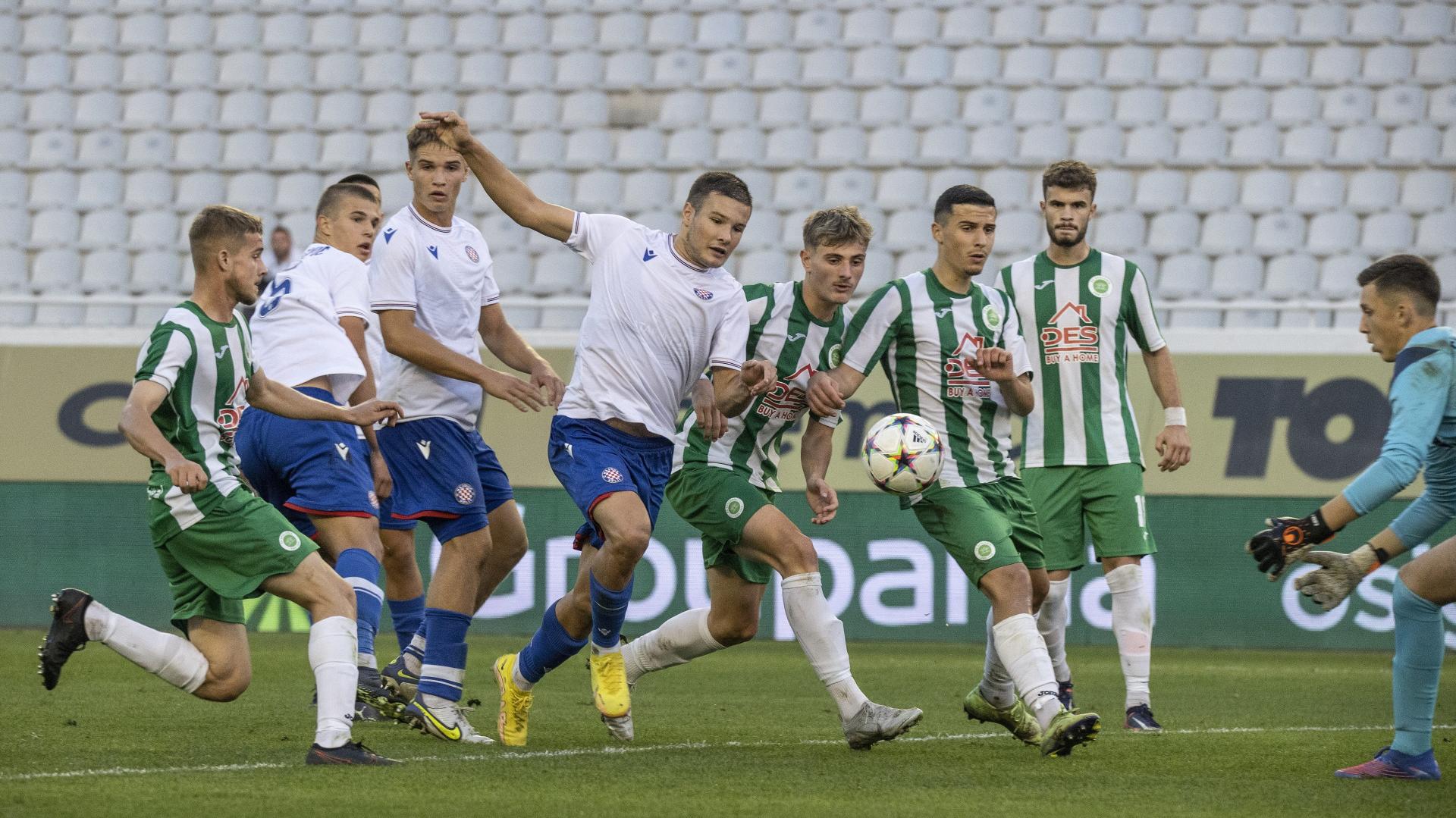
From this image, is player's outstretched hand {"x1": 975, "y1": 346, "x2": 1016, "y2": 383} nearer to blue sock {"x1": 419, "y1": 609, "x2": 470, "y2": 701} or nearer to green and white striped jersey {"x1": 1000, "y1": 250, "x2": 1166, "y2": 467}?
green and white striped jersey {"x1": 1000, "y1": 250, "x2": 1166, "y2": 467}

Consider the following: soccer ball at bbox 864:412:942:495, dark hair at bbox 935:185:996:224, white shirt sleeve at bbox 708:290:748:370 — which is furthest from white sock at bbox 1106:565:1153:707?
white shirt sleeve at bbox 708:290:748:370

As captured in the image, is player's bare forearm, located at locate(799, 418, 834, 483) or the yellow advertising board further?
the yellow advertising board

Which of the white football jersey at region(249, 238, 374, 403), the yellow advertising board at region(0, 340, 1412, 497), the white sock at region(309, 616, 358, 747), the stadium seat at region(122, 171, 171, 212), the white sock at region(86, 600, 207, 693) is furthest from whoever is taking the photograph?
the stadium seat at region(122, 171, 171, 212)

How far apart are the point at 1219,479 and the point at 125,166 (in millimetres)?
10968

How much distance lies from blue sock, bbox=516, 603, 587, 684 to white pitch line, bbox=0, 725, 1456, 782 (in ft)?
1.39

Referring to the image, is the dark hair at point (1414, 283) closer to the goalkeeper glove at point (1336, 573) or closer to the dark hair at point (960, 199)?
the goalkeeper glove at point (1336, 573)

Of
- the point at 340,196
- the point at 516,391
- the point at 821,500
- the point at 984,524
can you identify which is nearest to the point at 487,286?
the point at 340,196

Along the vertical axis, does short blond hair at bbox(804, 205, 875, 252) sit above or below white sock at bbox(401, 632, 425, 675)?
above

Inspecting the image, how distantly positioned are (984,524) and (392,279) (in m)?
2.52

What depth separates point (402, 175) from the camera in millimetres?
16484

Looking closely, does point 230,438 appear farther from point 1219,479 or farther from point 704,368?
point 1219,479

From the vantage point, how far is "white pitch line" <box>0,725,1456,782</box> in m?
5.33

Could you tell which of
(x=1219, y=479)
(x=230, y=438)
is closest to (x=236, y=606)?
(x=230, y=438)

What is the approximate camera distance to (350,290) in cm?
737
